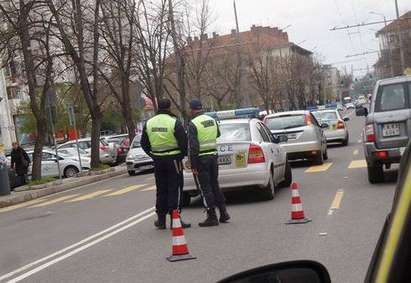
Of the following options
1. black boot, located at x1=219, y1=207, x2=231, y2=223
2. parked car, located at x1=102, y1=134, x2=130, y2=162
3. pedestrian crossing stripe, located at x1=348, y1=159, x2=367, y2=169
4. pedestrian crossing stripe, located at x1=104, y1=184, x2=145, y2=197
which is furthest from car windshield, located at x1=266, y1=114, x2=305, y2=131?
parked car, located at x1=102, y1=134, x2=130, y2=162

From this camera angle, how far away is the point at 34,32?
2589 centimetres

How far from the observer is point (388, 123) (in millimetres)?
11766

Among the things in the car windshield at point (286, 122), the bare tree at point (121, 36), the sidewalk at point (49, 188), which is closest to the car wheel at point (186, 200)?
the car windshield at point (286, 122)

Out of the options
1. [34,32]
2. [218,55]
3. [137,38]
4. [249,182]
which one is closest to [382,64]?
[218,55]

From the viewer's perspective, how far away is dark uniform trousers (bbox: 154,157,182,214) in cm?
981

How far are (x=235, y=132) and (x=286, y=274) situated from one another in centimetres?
1087

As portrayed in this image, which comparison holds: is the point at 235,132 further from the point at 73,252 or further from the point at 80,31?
the point at 80,31

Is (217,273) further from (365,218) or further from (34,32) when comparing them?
(34,32)

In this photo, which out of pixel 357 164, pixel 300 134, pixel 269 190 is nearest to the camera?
pixel 269 190

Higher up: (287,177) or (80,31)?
(80,31)

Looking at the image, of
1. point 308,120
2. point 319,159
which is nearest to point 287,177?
point 319,159

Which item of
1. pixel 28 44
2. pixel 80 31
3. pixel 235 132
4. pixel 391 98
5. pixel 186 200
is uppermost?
pixel 80 31

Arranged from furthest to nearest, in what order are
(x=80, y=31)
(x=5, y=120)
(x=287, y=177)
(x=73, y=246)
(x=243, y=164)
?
(x=5, y=120)
(x=80, y=31)
(x=287, y=177)
(x=243, y=164)
(x=73, y=246)

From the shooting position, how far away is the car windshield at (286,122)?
19266 mm
